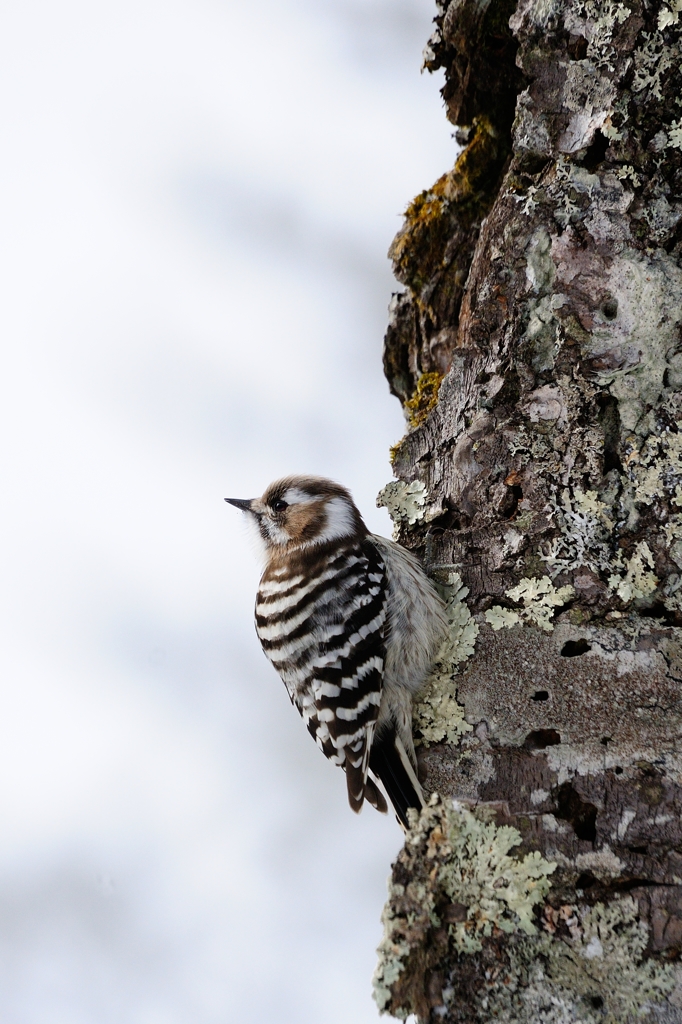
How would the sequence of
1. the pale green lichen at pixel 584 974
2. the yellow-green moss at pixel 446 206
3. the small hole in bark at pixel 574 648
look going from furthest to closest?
the yellow-green moss at pixel 446 206, the small hole in bark at pixel 574 648, the pale green lichen at pixel 584 974

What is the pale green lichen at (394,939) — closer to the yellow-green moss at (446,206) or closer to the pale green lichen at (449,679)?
the pale green lichen at (449,679)

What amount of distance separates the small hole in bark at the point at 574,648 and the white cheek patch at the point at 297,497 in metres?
1.39

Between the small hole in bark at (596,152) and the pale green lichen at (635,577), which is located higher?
the small hole in bark at (596,152)

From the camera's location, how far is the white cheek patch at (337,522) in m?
3.23

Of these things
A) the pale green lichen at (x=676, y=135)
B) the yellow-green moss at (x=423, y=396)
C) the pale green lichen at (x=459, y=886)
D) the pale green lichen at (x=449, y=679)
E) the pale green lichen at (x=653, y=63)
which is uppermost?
the pale green lichen at (x=653, y=63)

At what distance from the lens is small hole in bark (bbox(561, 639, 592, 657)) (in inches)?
90.6

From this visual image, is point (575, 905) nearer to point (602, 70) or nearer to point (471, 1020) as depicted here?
point (471, 1020)

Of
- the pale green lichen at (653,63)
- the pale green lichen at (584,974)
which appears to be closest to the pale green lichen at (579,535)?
the pale green lichen at (584,974)

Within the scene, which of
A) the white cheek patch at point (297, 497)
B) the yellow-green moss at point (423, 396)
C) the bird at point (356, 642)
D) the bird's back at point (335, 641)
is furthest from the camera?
the white cheek patch at point (297, 497)

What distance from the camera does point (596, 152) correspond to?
250 centimetres

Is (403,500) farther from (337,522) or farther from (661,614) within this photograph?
(661,614)

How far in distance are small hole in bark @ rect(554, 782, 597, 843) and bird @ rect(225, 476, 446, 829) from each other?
1.47 feet

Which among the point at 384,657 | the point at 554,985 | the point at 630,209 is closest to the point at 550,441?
the point at 630,209

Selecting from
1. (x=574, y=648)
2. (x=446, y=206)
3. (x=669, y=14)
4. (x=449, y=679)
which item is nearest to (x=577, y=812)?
(x=574, y=648)
